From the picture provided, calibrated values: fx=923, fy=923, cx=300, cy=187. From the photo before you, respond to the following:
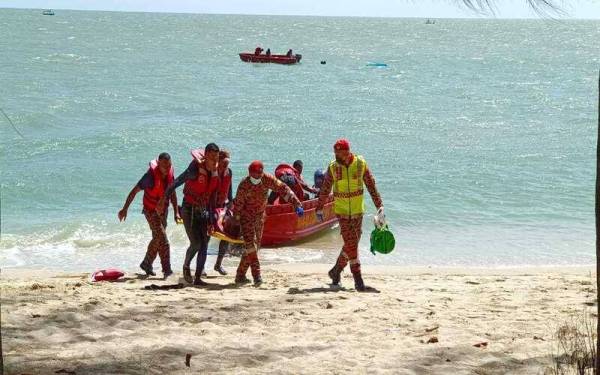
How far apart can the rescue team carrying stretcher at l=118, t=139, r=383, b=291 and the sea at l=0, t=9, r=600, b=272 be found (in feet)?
12.1

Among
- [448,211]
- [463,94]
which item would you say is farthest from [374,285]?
[463,94]

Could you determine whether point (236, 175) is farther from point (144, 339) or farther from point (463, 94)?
point (463, 94)

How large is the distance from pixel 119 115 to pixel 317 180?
776 inches

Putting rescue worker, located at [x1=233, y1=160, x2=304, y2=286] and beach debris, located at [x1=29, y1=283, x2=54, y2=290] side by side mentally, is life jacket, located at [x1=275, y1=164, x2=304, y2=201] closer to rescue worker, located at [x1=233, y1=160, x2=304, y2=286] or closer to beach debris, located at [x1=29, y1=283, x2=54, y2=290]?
rescue worker, located at [x1=233, y1=160, x2=304, y2=286]

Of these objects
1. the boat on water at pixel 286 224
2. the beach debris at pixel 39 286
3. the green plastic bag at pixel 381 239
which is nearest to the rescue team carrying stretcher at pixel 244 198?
the green plastic bag at pixel 381 239

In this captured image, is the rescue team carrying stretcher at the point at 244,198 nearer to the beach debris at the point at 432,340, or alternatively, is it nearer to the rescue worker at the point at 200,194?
the rescue worker at the point at 200,194

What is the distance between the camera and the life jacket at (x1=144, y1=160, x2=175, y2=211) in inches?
376

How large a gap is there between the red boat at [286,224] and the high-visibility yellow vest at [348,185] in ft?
14.9

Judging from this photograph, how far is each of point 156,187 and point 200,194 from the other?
2.89 feet

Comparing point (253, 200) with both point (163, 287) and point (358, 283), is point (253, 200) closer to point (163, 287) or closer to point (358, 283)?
point (163, 287)

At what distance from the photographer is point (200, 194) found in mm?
8945

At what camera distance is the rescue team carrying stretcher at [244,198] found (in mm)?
8703

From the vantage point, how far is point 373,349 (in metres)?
6.40

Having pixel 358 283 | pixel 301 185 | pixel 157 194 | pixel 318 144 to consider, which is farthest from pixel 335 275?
pixel 318 144
